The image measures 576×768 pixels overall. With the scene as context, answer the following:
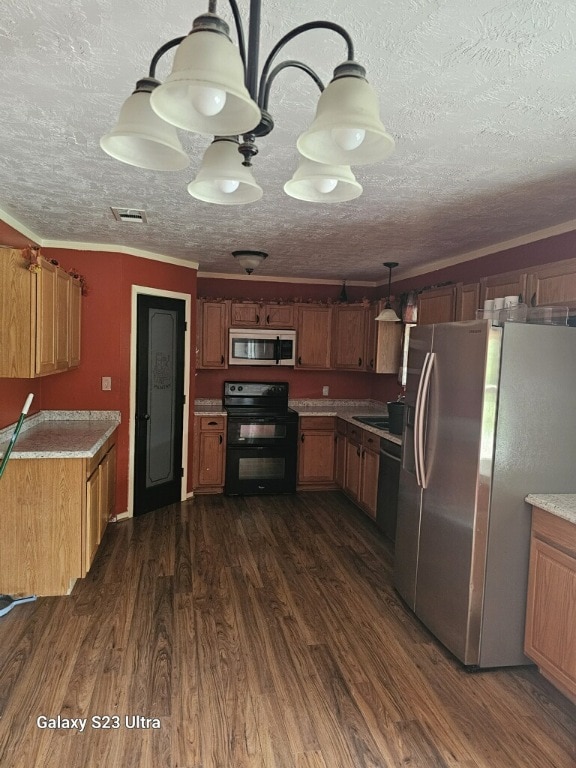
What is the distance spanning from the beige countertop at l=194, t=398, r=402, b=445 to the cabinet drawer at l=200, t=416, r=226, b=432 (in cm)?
5

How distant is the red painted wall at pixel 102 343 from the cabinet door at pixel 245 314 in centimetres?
124

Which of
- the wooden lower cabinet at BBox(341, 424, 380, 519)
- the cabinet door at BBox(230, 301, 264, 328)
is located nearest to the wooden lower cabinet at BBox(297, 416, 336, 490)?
the wooden lower cabinet at BBox(341, 424, 380, 519)

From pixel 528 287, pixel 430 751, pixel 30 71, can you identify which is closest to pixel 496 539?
pixel 430 751

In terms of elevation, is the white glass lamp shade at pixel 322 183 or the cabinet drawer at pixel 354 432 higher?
the white glass lamp shade at pixel 322 183

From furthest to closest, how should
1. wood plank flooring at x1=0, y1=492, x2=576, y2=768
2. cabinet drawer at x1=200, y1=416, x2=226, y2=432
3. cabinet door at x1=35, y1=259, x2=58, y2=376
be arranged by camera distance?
cabinet drawer at x1=200, y1=416, x2=226, y2=432 → cabinet door at x1=35, y1=259, x2=58, y2=376 → wood plank flooring at x1=0, y1=492, x2=576, y2=768

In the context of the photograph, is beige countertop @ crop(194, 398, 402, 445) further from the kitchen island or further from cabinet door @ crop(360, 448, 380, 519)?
the kitchen island

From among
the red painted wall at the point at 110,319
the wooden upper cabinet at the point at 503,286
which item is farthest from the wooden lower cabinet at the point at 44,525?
the wooden upper cabinet at the point at 503,286

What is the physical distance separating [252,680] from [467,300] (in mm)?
2889

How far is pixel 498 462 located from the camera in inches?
95.9

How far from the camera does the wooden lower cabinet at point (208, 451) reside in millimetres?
5086

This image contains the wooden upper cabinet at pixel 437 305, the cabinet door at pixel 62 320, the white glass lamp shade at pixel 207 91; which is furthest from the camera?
the wooden upper cabinet at pixel 437 305

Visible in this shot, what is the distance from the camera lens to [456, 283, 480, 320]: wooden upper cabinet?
3564mm

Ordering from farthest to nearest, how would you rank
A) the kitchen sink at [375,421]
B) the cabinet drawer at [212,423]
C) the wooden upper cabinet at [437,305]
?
the cabinet drawer at [212,423] → the kitchen sink at [375,421] → the wooden upper cabinet at [437,305]

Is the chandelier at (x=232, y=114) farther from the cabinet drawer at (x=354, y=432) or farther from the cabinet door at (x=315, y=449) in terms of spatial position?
the cabinet door at (x=315, y=449)
